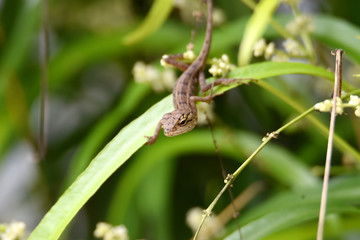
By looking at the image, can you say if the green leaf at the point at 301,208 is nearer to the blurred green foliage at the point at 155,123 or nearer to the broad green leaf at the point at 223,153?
the blurred green foliage at the point at 155,123

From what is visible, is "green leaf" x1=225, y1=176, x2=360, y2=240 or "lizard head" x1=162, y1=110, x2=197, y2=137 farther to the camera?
"lizard head" x1=162, y1=110, x2=197, y2=137

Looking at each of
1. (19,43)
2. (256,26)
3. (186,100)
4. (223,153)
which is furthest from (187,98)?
(19,43)

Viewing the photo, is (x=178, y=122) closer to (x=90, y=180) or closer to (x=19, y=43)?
(x=90, y=180)

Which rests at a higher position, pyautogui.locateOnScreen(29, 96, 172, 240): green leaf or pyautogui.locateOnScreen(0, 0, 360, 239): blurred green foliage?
pyautogui.locateOnScreen(0, 0, 360, 239): blurred green foliage

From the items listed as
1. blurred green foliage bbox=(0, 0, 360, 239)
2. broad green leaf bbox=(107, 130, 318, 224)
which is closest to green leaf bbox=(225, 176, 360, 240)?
blurred green foliage bbox=(0, 0, 360, 239)

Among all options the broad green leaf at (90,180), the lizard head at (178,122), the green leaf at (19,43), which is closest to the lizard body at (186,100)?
the lizard head at (178,122)

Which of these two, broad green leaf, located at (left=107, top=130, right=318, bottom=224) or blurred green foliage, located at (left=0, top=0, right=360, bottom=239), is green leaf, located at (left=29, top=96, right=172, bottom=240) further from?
broad green leaf, located at (left=107, top=130, right=318, bottom=224)
